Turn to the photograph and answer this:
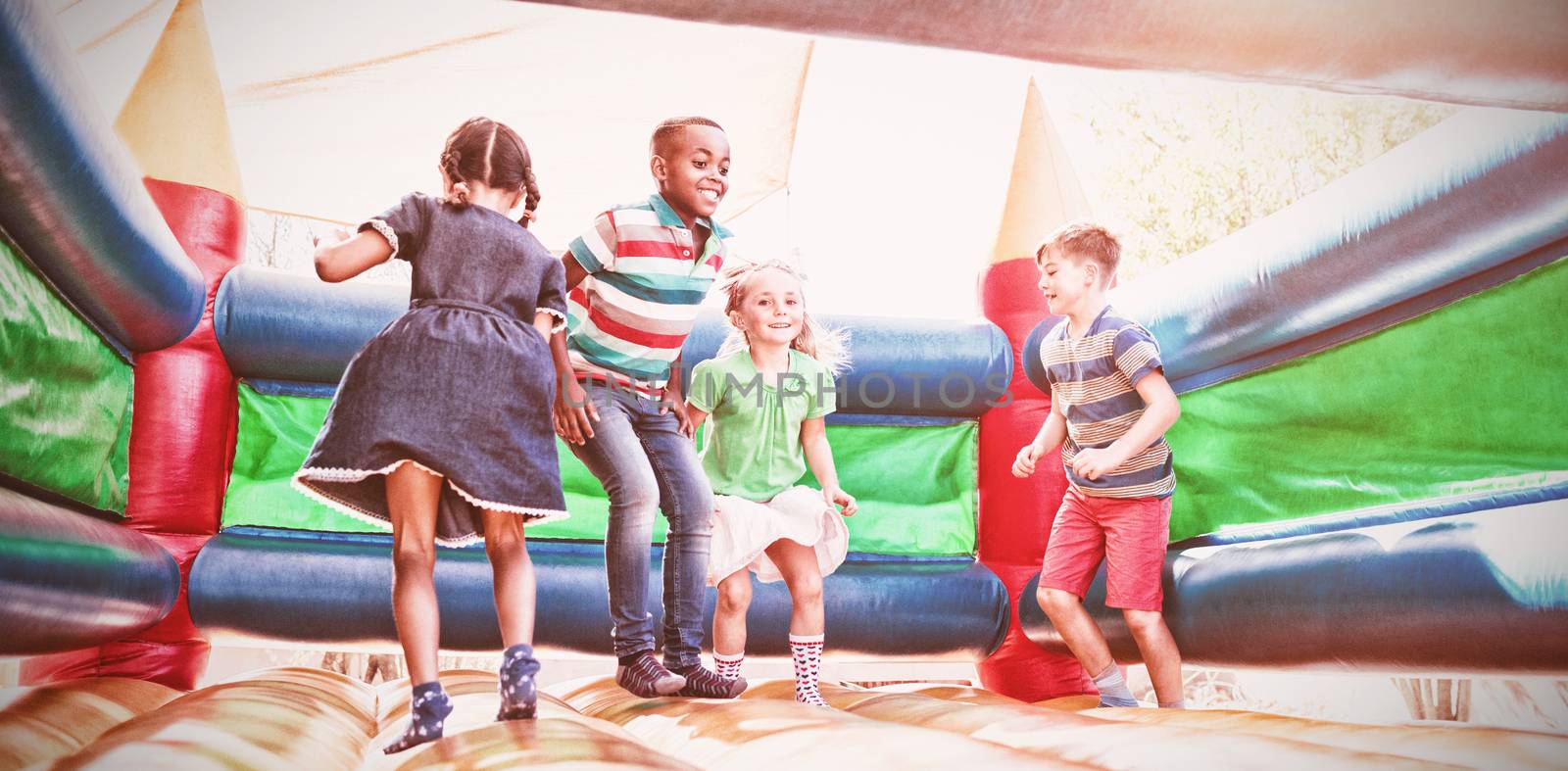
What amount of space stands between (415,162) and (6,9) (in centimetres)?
123

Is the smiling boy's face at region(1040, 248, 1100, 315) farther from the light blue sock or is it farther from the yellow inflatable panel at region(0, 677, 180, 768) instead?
the yellow inflatable panel at region(0, 677, 180, 768)

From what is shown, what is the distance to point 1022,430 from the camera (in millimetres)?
1940

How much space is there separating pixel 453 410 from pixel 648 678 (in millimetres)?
429

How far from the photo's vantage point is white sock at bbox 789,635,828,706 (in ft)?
4.45

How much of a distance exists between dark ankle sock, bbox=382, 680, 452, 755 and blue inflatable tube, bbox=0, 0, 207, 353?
0.64 metres

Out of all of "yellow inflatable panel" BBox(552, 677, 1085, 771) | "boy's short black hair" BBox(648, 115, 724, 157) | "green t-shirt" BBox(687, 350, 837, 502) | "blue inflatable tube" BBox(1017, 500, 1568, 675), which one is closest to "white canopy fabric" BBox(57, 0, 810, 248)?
"boy's short black hair" BBox(648, 115, 724, 157)

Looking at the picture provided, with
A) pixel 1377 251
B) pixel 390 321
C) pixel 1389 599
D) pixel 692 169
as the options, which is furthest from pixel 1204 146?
pixel 390 321

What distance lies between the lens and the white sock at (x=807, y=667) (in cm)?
136

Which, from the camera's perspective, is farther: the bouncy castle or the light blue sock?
the light blue sock

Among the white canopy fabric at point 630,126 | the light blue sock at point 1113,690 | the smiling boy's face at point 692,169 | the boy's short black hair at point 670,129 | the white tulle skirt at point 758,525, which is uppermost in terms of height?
the white canopy fabric at point 630,126

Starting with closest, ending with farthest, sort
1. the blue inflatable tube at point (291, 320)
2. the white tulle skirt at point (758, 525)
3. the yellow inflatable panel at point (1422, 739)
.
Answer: the yellow inflatable panel at point (1422, 739) < the white tulle skirt at point (758, 525) < the blue inflatable tube at point (291, 320)

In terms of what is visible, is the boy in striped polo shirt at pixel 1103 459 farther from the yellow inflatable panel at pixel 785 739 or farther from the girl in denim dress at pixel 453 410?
the girl in denim dress at pixel 453 410


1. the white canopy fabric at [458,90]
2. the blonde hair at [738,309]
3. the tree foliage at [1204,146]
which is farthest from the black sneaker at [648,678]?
the tree foliage at [1204,146]

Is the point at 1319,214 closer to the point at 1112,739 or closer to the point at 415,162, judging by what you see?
the point at 1112,739
